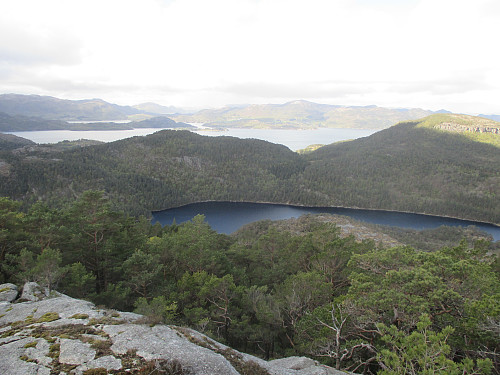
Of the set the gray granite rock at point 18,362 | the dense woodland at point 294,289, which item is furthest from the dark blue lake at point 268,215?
the gray granite rock at point 18,362

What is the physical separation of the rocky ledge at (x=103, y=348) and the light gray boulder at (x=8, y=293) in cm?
182

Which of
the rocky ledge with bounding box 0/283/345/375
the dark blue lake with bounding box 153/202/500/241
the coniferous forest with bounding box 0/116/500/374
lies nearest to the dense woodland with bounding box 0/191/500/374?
the coniferous forest with bounding box 0/116/500/374

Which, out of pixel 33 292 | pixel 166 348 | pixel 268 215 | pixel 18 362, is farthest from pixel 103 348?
pixel 268 215

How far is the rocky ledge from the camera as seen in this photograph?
1021cm

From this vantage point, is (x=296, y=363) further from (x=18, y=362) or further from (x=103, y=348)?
(x=18, y=362)

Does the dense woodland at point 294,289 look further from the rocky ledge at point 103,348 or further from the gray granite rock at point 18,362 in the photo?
the gray granite rock at point 18,362

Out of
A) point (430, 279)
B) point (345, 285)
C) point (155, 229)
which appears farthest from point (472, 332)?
point (155, 229)

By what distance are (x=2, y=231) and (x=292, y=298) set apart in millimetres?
26778

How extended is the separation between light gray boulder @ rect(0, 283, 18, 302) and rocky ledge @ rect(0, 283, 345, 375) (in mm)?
1822

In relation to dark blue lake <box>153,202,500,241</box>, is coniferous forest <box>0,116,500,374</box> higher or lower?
higher

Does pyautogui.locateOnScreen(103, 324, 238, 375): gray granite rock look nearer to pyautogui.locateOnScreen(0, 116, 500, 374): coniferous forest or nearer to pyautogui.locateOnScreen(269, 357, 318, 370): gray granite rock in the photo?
pyautogui.locateOnScreen(0, 116, 500, 374): coniferous forest

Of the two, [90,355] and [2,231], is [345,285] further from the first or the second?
[2,231]

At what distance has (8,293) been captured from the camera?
695 inches

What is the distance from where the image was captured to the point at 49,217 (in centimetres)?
2836
